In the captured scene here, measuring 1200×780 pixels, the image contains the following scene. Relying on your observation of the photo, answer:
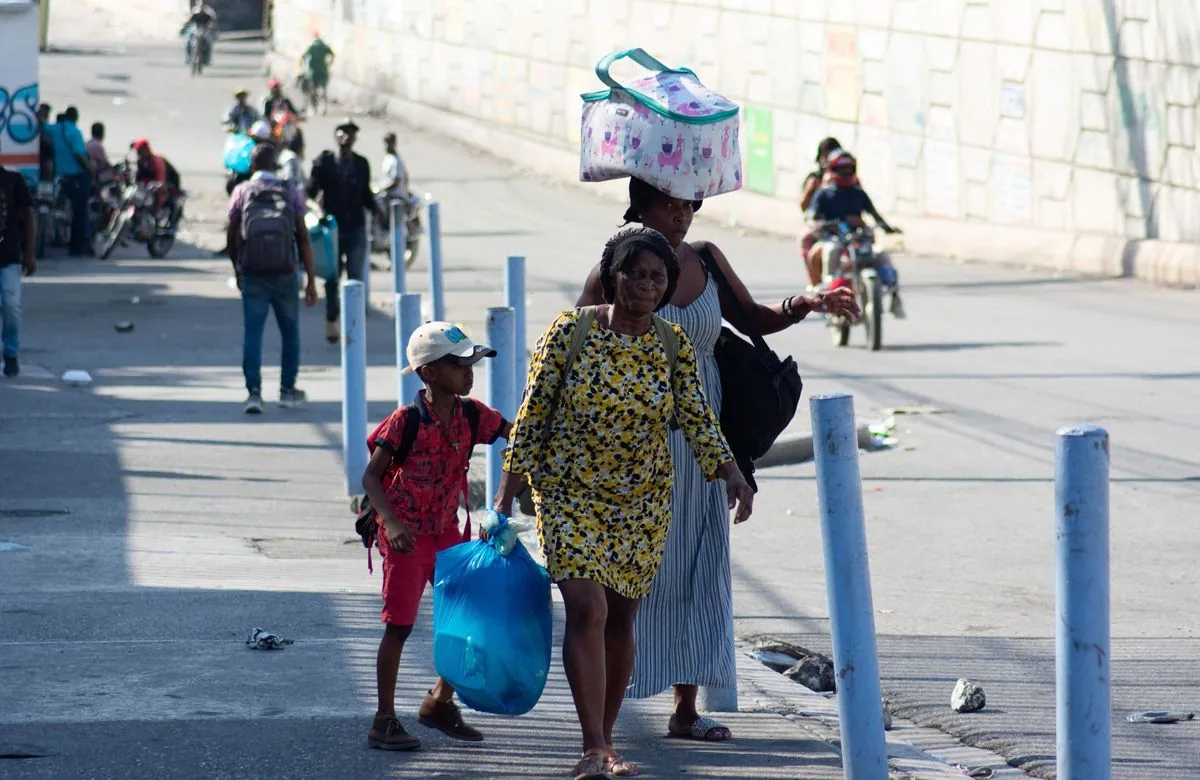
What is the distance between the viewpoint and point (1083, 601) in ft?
14.3

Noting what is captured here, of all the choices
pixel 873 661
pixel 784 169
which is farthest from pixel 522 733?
pixel 784 169

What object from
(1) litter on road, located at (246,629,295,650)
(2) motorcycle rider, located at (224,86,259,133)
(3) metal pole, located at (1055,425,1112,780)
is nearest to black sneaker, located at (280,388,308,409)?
(1) litter on road, located at (246,629,295,650)

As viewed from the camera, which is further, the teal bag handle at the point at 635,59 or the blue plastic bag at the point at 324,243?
the blue plastic bag at the point at 324,243

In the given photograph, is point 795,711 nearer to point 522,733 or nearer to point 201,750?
point 522,733

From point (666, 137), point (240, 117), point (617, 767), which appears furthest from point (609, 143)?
point (240, 117)

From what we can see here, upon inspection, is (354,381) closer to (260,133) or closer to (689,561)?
(689,561)

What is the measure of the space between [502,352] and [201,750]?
10.7ft

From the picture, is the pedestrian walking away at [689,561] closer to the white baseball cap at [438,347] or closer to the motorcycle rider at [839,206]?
the white baseball cap at [438,347]

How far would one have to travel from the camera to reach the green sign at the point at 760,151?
32312mm

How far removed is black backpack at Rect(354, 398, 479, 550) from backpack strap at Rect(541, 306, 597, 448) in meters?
0.40

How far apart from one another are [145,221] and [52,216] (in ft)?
3.86

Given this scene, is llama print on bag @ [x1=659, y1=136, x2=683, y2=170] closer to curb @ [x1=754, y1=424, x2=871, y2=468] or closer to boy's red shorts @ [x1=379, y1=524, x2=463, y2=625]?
boy's red shorts @ [x1=379, y1=524, x2=463, y2=625]

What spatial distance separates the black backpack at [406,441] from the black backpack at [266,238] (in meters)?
7.53

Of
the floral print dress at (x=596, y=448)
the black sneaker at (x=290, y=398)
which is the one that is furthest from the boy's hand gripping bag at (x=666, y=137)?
the black sneaker at (x=290, y=398)
